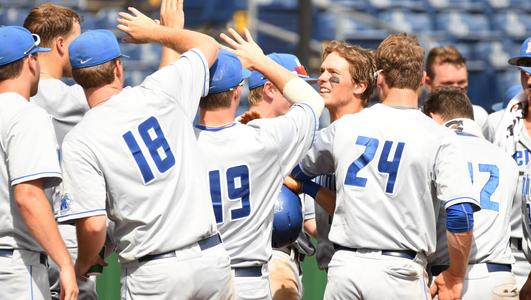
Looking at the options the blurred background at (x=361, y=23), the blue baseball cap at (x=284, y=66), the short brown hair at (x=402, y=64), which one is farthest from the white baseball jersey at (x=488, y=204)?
the blurred background at (x=361, y=23)

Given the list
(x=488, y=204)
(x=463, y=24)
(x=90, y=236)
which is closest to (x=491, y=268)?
(x=488, y=204)

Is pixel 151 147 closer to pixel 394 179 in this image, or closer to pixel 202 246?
pixel 202 246

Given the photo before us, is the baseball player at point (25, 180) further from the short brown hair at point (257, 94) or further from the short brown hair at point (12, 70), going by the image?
the short brown hair at point (257, 94)

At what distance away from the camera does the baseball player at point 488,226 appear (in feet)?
18.2

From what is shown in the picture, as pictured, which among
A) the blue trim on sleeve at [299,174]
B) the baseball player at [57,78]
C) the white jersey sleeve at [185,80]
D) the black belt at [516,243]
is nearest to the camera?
the white jersey sleeve at [185,80]

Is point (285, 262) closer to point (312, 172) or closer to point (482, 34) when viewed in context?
point (312, 172)

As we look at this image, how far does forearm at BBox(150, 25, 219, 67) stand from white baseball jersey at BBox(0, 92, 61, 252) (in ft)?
2.24

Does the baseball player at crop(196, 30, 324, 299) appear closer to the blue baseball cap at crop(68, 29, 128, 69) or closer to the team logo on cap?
the blue baseball cap at crop(68, 29, 128, 69)

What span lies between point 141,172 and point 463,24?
11.1 meters

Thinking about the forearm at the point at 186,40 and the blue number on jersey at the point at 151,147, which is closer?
the blue number on jersey at the point at 151,147

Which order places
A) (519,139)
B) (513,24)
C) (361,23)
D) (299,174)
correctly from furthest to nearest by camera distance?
(513,24)
(361,23)
(519,139)
(299,174)

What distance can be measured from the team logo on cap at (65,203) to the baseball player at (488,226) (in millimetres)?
2080

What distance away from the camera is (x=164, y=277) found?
4461mm

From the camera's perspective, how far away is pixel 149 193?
446 cm
